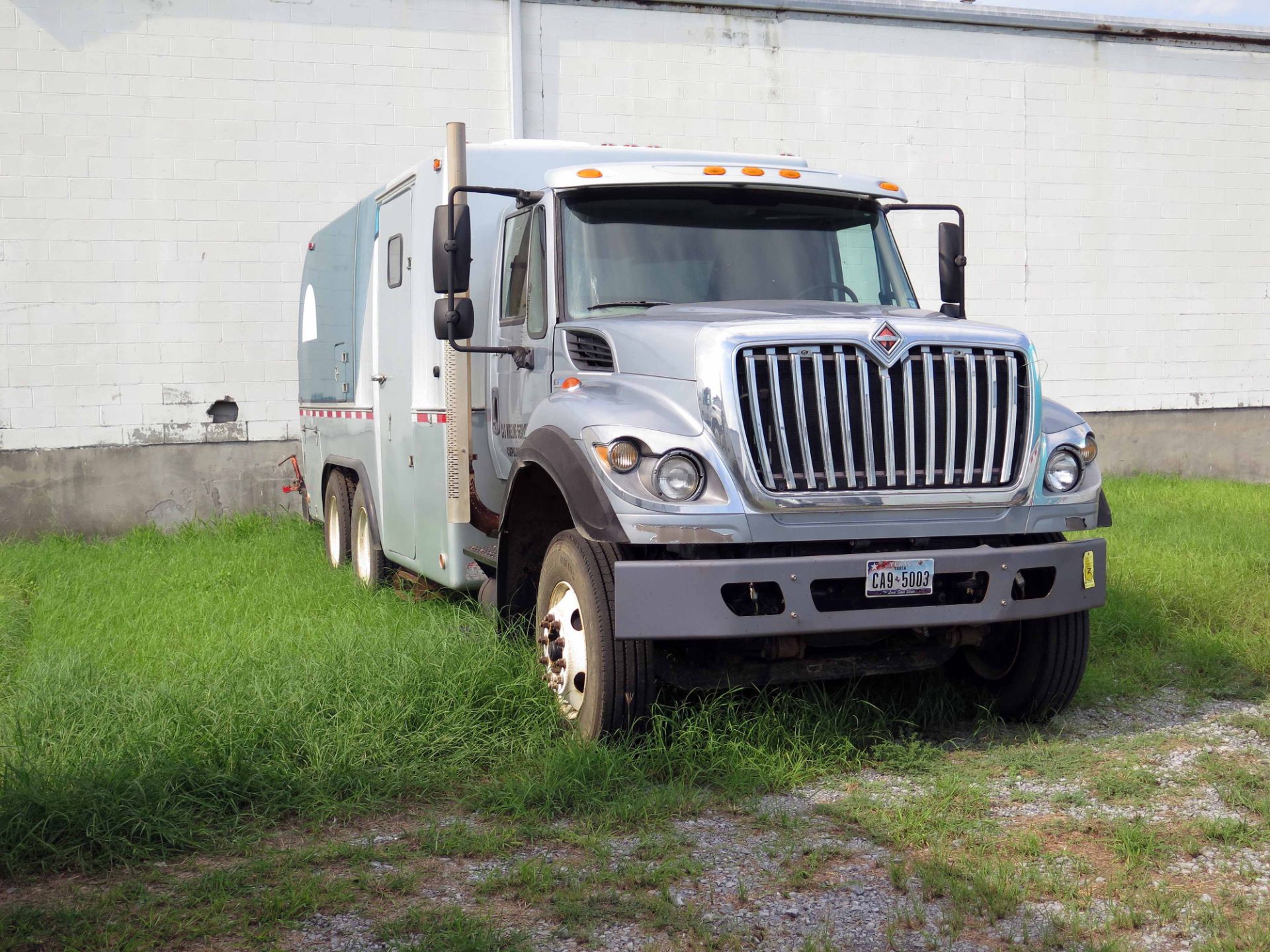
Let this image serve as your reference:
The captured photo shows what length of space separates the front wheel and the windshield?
5.67 ft

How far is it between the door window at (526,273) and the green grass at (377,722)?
5.10ft

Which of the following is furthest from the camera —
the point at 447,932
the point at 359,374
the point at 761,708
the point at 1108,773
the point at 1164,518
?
the point at 1164,518

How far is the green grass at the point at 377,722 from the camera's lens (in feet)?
14.6

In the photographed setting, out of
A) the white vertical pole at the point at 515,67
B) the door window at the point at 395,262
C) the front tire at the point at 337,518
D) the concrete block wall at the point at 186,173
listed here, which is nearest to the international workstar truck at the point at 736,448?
the door window at the point at 395,262

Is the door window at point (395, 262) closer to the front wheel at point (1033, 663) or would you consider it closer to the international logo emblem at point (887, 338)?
the international logo emblem at point (887, 338)

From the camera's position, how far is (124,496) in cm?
1232

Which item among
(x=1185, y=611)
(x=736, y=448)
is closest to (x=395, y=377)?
(x=736, y=448)

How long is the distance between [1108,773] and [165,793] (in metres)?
3.59

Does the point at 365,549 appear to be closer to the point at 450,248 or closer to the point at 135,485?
the point at 450,248

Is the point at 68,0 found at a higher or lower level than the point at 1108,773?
higher

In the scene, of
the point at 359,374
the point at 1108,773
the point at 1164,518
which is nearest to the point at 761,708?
the point at 1108,773

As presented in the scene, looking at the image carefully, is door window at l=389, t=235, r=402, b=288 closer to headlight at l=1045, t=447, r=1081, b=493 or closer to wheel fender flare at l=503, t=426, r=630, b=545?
wheel fender flare at l=503, t=426, r=630, b=545

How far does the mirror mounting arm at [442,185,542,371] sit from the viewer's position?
18.7 ft

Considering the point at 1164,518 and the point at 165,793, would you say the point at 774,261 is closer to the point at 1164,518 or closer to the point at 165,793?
the point at 165,793
